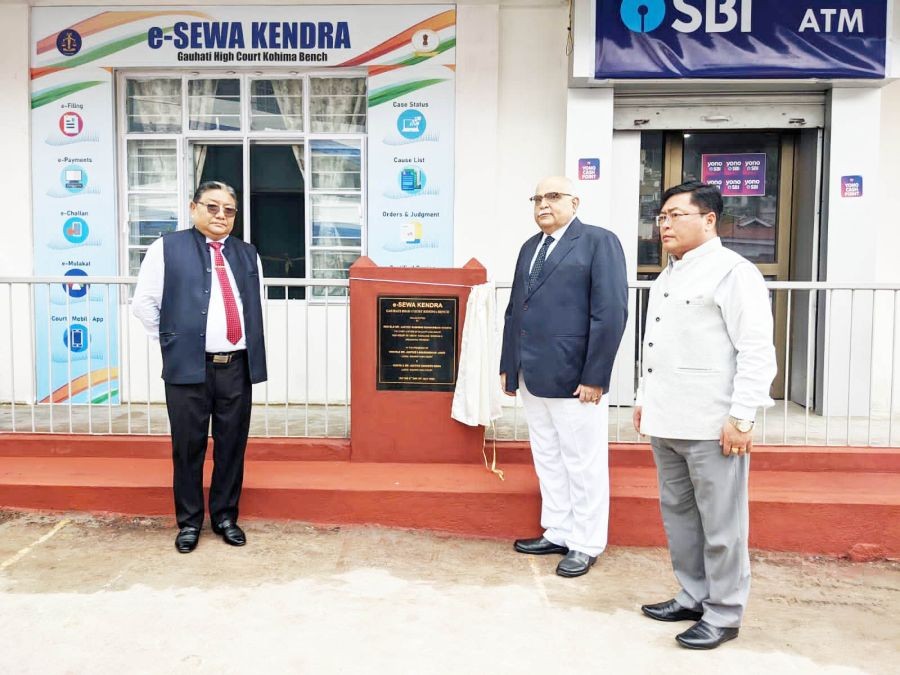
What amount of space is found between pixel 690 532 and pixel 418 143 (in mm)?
4517

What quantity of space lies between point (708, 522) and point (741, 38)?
4.57m

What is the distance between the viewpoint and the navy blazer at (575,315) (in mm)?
4270

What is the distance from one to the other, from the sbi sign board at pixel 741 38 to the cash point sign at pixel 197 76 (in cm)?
144

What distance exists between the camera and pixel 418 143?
7250 mm

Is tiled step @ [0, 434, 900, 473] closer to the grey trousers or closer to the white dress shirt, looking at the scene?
the white dress shirt

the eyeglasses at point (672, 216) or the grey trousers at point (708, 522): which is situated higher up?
the eyeglasses at point (672, 216)

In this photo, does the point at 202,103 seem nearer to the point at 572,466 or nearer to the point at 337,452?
the point at 337,452

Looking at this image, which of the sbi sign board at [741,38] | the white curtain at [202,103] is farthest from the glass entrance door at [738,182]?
the white curtain at [202,103]

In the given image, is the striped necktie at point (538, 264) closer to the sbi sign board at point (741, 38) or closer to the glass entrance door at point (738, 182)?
the sbi sign board at point (741, 38)

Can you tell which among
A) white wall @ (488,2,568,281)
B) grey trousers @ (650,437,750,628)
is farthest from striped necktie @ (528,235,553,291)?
white wall @ (488,2,568,281)

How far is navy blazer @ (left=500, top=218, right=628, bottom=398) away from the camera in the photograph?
14.0 feet

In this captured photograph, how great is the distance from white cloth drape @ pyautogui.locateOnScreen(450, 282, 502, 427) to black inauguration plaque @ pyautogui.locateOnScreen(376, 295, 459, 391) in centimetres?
11

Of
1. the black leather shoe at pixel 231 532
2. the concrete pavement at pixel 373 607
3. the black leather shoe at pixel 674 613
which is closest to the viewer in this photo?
the concrete pavement at pixel 373 607

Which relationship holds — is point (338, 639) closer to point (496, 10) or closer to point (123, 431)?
point (123, 431)
